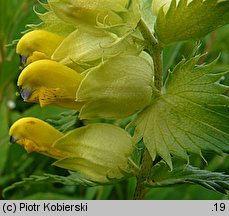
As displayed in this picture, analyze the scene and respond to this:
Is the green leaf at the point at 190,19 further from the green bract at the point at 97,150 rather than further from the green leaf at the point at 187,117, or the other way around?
the green bract at the point at 97,150

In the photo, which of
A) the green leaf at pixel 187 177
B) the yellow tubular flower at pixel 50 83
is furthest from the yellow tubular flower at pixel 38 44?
the green leaf at pixel 187 177

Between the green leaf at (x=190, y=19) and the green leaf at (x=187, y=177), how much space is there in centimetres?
25

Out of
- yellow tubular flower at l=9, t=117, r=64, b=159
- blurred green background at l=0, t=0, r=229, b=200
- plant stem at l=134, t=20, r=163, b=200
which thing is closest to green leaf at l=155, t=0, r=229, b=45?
plant stem at l=134, t=20, r=163, b=200

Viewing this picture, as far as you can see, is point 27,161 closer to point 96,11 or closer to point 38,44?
point 38,44

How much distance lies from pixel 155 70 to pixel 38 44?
0.74 ft

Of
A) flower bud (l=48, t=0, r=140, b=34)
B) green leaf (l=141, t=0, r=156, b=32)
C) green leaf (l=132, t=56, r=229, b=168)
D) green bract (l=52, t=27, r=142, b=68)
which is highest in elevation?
flower bud (l=48, t=0, r=140, b=34)

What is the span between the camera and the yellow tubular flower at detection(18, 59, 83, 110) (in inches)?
39.3

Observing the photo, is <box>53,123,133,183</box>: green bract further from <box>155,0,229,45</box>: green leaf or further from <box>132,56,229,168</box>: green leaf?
<box>155,0,229,45</box>: green leaf

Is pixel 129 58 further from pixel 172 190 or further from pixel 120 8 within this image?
pixel 172 190

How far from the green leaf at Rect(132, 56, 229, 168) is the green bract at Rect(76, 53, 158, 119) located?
0.04 m

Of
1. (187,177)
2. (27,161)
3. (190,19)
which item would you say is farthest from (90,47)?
(27,161)

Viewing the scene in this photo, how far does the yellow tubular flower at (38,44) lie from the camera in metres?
1.02

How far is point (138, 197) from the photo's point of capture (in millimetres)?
1086
